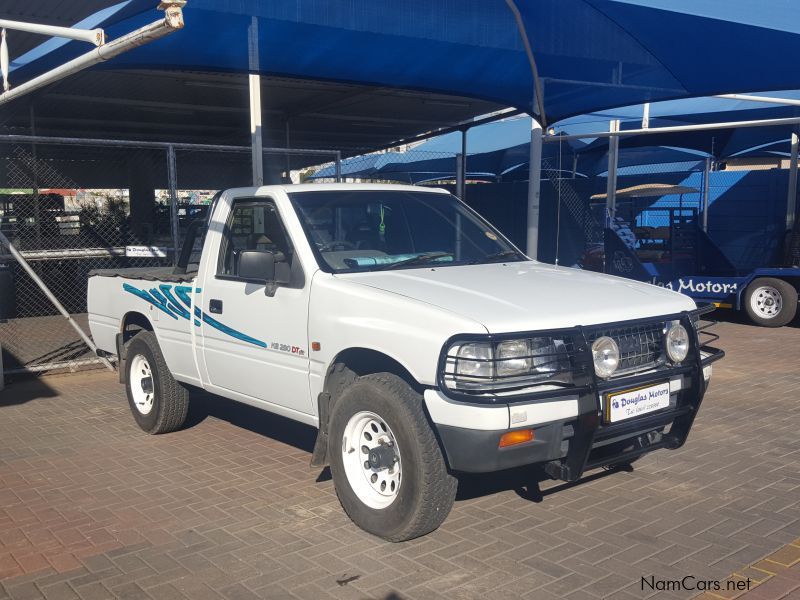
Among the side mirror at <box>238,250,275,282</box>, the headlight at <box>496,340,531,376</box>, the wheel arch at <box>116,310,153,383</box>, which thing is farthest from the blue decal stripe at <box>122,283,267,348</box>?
the headlight at <box>496,340,531,376</box>

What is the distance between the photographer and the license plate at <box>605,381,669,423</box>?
163 inches

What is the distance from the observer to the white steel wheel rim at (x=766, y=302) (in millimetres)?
12242

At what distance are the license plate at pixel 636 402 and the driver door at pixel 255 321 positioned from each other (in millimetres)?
1850

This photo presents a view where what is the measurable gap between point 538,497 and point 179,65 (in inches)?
249

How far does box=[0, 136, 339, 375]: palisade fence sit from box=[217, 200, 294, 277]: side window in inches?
135

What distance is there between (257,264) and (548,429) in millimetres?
2052

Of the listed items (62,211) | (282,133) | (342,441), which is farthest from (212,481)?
(282,133)

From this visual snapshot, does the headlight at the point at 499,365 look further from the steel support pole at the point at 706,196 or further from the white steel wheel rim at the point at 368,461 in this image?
the steel support pole at the point at 706,196

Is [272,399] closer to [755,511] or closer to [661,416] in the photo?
[661,416]

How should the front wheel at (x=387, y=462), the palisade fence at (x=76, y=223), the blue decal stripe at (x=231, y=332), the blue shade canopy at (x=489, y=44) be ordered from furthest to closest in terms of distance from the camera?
the palisade fence at (x=76, y=223) < the blue shade canopy at (x=489, y=44) < the blue decal stripe at (x=231, y=332) < the front wheel at (x=387, y=462)

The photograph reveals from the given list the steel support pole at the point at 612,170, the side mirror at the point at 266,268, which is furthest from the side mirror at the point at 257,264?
the steel support pole at the point at 612,170

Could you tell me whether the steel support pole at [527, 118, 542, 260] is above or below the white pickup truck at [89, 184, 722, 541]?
above

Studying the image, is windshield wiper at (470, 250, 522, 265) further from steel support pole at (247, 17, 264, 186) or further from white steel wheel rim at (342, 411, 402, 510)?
steel support pole at (247, 17, 264, 186)

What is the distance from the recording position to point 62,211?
642 inches
